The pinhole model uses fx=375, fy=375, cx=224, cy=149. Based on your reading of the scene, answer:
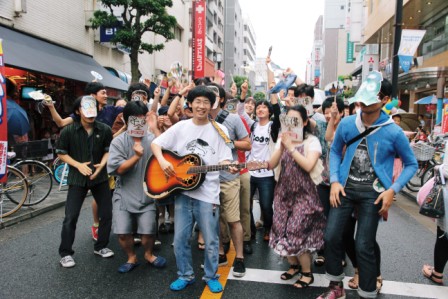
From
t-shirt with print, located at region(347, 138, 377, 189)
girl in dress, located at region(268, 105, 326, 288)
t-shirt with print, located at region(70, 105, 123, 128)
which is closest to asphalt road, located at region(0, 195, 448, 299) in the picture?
girl in dress, located at region(268, 105, 326, 288)

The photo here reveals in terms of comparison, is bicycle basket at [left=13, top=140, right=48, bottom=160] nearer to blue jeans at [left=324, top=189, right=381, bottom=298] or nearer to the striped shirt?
the striped shirt

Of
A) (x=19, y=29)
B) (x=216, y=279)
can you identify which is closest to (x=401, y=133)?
(x=216, y=279)

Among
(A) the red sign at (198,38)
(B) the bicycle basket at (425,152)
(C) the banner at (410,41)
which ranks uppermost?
Result: (A) the red sign at (198,38)

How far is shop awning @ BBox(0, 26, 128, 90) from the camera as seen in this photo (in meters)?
9.39

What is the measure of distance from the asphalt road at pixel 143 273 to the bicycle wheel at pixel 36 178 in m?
1.67

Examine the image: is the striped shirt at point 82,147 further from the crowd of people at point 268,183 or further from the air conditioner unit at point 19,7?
the air conditioner unit at point 19,7

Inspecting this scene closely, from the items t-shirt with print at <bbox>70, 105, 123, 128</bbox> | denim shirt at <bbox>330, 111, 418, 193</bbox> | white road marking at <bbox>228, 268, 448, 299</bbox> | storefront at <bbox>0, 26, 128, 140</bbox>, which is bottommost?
white road marking at <bbox>228, 268, 448, 299</bbox>

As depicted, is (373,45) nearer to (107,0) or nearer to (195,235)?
(107,0)

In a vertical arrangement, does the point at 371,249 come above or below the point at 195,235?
above

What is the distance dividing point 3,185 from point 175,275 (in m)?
3.89

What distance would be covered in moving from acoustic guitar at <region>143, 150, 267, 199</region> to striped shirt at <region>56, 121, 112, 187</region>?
39.4 inches

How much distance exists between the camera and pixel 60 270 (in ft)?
12.7

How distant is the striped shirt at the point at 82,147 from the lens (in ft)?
13.4

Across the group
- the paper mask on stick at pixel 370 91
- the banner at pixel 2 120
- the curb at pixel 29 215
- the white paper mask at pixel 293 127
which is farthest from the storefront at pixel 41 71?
the paper mask on stick at pixel 370 91
